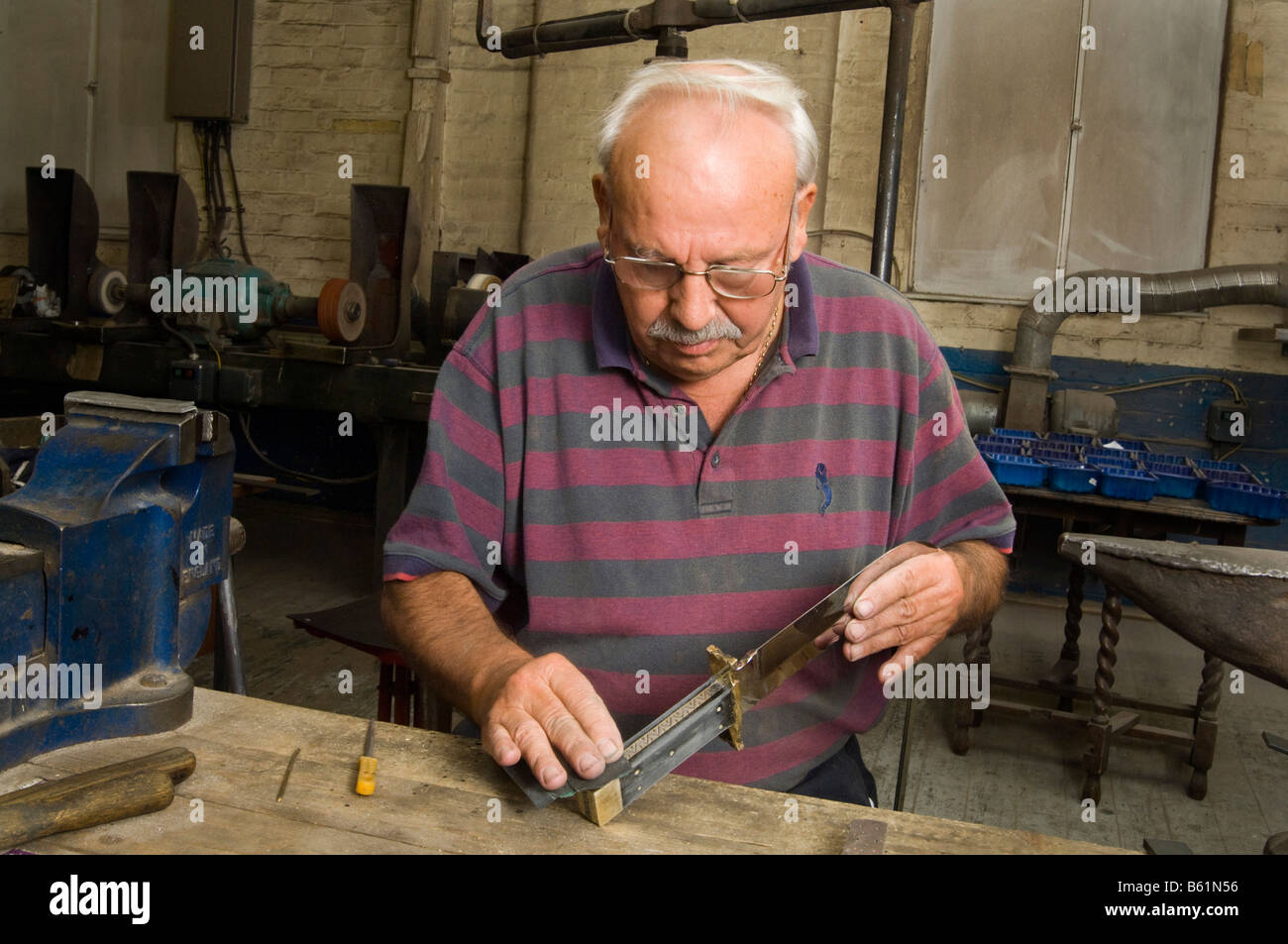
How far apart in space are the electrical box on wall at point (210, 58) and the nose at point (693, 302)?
5.60m

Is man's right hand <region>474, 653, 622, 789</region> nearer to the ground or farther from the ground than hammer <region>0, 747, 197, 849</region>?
farther from the ground

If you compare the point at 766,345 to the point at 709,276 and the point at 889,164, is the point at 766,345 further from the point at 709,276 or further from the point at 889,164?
the point at 889,164

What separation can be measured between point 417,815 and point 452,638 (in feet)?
0.97

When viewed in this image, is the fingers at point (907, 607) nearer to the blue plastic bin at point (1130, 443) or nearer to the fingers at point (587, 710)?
the fingers at point (587, 710)

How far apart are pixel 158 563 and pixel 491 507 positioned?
0.46 meters

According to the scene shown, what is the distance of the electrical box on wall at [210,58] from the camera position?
6.08m

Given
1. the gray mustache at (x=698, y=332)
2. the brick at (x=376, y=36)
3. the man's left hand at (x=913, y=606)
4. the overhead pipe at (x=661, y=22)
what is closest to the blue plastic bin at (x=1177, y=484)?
the overhead pipe at (x=661, y=22)

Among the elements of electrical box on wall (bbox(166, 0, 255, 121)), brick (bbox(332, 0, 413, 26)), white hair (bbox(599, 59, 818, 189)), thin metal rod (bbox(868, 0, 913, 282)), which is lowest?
white hair (bbox(599, 59, 818, 189))

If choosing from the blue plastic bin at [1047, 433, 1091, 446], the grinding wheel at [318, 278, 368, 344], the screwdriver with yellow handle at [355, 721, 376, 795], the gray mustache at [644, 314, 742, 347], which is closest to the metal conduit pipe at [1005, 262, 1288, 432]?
the blue plastic bin at [1047, 433, 1091, 446]

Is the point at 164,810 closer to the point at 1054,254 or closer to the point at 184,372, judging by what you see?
the point at 184,372

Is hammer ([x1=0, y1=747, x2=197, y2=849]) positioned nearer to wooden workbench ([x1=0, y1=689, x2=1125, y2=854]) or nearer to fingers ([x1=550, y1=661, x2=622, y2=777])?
wooden workbench ([x1=0, y1=689, x2=1125, y2=854])

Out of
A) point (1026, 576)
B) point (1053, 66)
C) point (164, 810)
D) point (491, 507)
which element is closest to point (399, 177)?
point (1053, 66)

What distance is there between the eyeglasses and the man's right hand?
0.52 meters

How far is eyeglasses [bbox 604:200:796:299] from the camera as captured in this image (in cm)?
141
